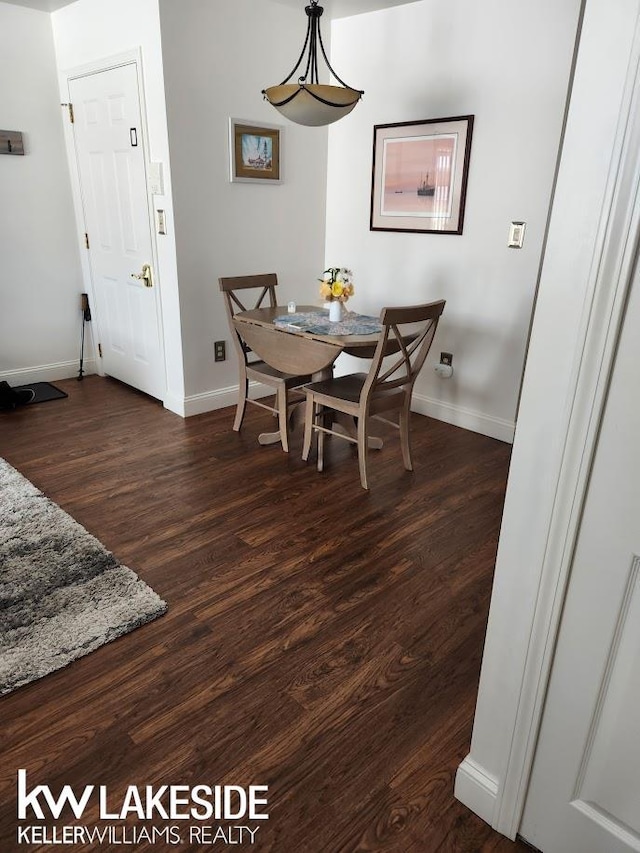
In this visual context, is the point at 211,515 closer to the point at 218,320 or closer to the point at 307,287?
the point at 218,320

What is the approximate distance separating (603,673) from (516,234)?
2.60 meters

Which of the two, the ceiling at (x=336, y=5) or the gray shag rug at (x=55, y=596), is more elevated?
the ceiling at (x=336, y=5)

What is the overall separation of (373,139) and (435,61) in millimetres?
586

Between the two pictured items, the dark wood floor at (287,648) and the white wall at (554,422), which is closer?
the white wall at (554,422)

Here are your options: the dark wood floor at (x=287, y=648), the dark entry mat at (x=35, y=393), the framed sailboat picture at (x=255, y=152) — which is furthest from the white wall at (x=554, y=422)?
the dark entry mat at (x=35, y=393)

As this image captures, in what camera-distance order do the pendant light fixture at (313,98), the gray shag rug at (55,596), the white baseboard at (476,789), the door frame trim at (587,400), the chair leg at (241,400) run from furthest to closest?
the chair leg at (241,400), the pendant light fixture at (313,98), the gray shag rug at (55,596), the white baseboard at (476,789), the door frame trim at (587,400)

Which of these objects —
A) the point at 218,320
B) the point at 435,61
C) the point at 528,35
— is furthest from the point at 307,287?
the point at 528,35

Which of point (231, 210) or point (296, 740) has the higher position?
point (231, 210)

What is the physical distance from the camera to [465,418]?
12.0 feet

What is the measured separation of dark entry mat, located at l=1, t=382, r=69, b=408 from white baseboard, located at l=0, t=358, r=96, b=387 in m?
0.05

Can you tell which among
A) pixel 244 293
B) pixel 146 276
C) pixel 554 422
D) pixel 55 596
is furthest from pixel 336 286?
pixel 554 422

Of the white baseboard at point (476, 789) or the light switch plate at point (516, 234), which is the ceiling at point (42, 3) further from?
the white baseboard at point (476, 789)

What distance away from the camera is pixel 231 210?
3.60 metres

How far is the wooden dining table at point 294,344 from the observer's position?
8.95 ft
